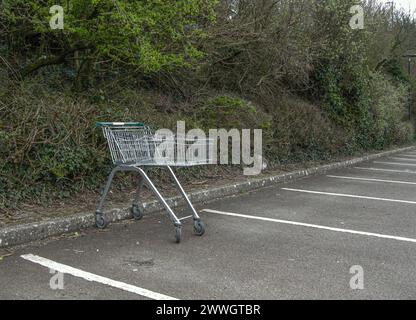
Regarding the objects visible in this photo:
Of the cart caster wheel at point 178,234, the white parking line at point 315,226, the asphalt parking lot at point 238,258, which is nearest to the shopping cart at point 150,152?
the cart caster wheel at point 178,234

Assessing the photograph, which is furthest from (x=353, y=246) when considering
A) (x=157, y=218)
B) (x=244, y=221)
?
(x=157, y=218)

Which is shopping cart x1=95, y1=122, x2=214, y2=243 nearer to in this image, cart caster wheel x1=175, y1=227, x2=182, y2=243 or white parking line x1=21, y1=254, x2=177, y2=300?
cart caster wheel x1=175, y1=227, x2=182, y2=243

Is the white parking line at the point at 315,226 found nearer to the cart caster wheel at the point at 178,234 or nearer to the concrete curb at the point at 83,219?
the concrete curb at the point at 83,219

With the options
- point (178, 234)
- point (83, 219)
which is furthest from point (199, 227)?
point (83, 219)

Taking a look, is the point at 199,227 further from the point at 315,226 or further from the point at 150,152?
the point at 315,226

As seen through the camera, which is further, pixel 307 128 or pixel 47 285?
pixel 307 128

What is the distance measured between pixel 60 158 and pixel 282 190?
439 cm

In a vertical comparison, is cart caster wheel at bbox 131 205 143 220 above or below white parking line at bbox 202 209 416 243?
above

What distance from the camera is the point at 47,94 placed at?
7051 mm

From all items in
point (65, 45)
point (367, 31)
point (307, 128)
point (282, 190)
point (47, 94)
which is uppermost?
point (367, 31)

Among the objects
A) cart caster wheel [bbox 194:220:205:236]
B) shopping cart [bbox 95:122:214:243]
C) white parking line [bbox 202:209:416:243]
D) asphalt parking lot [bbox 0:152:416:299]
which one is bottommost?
white parking line [bbox 202:209:416:243]

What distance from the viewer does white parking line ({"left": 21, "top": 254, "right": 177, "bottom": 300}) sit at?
3.87 meters

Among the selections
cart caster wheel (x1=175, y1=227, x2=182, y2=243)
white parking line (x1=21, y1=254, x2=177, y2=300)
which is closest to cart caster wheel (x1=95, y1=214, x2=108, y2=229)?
cart caster wheel (x1=175, y1=227, x2=182, y2=243)
